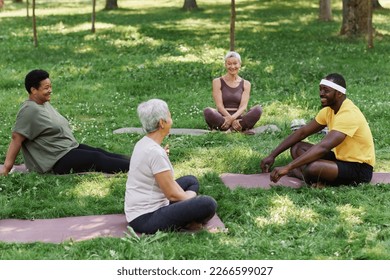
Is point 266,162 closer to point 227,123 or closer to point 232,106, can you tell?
point 227,123

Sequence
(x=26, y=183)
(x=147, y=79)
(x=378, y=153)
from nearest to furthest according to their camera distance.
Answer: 1. (x=26, y=183)
2. (x=378, y=153)
3. (x=147, y=79)

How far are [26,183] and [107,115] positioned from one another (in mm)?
4274

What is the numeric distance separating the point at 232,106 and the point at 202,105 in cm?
168

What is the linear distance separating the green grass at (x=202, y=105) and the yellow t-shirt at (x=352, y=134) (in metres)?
0.35

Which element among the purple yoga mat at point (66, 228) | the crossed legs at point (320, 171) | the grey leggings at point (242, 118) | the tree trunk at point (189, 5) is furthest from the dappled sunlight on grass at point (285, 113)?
the tree trunk at point (189, 5)

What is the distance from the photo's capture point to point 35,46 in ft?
61.1

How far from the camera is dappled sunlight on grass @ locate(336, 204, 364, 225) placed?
20.5 ft

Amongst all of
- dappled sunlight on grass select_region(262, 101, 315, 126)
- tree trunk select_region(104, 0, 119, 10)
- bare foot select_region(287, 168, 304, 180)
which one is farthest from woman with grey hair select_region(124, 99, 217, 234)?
tree trunk select_region(104, 0, 119, 10)

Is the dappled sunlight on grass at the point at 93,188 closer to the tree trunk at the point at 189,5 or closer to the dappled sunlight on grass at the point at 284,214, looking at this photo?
the dappled sunlight on grass at the point at 284,214

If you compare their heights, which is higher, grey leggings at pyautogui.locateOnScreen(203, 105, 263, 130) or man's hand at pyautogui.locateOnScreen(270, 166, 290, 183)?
man's hand at pyautogui.locateOnScreen(270, 166, 290, 183)

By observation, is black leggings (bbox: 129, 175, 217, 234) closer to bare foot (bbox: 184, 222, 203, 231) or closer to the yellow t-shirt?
bare foot (bbox: 184, 222, 203, 231)

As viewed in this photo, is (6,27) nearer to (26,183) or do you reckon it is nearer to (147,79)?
(147,79)

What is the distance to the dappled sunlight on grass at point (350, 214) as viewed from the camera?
6.24 m
